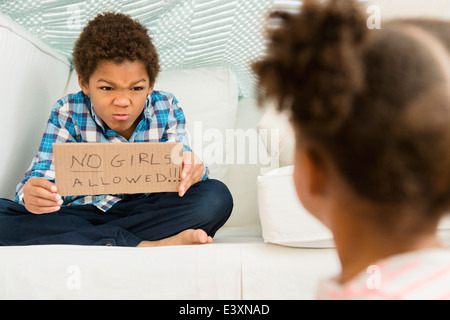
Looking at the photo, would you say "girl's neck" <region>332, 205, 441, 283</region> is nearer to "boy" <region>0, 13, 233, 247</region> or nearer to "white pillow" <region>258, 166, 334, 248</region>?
"white pillow" <region>258, 166, 334, 248</region>

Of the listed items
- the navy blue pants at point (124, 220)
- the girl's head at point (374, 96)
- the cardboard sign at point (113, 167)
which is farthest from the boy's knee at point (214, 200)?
the girl's head at point (374, 96)

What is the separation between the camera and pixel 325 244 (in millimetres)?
720

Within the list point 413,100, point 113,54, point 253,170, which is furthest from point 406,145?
point 253,170

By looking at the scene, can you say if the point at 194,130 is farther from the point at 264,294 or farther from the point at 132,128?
the point at 264,294

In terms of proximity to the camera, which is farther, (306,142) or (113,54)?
(113,54)

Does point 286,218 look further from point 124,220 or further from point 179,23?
point 179,23

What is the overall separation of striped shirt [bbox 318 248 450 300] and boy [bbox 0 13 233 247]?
1.71 feet

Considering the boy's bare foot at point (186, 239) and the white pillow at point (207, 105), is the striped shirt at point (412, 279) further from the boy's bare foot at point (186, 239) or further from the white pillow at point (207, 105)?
the white pillow at point (207, 105)

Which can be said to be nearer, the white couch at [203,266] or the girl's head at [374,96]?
the girl's head at [374,96]

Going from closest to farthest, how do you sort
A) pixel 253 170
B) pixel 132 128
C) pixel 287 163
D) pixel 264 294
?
pixel 264 294 < pixel 287 163 < pixel 132 128 < pixel 253 170

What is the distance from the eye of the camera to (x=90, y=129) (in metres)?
1.01

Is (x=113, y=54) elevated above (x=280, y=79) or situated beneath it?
elevated above

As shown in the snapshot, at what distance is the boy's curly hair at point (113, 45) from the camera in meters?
0.93

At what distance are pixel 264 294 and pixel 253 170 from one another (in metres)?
0.52
